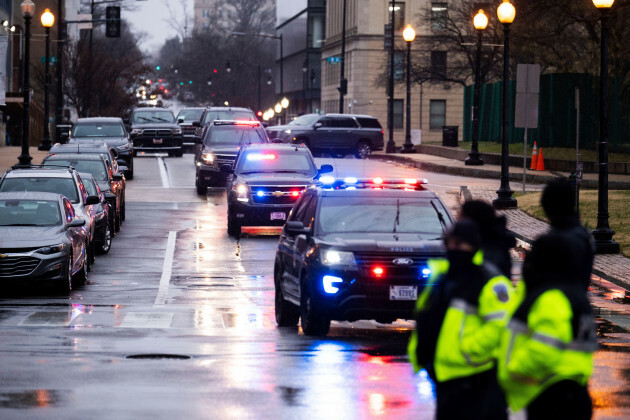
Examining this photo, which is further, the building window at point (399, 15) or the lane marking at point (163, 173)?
the building window at point (399, 15)

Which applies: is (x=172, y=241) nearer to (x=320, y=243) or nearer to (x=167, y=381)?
(x=320, y=243)

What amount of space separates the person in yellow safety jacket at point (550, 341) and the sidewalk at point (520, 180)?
44.9ft

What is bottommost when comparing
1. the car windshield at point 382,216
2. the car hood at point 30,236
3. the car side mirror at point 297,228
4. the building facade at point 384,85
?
the car hood at point 30,236

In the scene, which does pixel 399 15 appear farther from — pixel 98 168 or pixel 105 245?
pixel 105 245

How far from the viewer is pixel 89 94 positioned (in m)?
75.6

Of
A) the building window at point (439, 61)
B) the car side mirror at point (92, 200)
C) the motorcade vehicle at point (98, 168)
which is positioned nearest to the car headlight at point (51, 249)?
the car side mirror at point (92, 200)

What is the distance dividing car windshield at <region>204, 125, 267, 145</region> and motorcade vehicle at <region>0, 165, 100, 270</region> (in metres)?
14.7

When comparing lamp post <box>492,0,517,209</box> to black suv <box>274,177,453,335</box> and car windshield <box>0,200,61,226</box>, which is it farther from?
black suv <box>274,177,453,335</box>

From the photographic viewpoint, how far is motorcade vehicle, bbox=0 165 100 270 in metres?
22.4

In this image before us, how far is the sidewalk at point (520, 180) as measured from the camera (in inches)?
840

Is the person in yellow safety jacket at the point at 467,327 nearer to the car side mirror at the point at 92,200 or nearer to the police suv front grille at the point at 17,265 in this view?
the police suv front grille at the point at 17,265

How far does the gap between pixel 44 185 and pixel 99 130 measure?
1986 centimetres

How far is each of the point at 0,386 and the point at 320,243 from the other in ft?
14.3

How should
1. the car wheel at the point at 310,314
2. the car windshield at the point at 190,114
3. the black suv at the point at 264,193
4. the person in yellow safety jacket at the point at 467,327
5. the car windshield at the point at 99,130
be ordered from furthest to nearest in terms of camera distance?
the car windshield at the point at 190,114
the car windshield at the point at 99,130
the black suv at the point at 264,193
the car wheel at the point at 310,314
the person in yellow safety jacket at the point at 467,327
